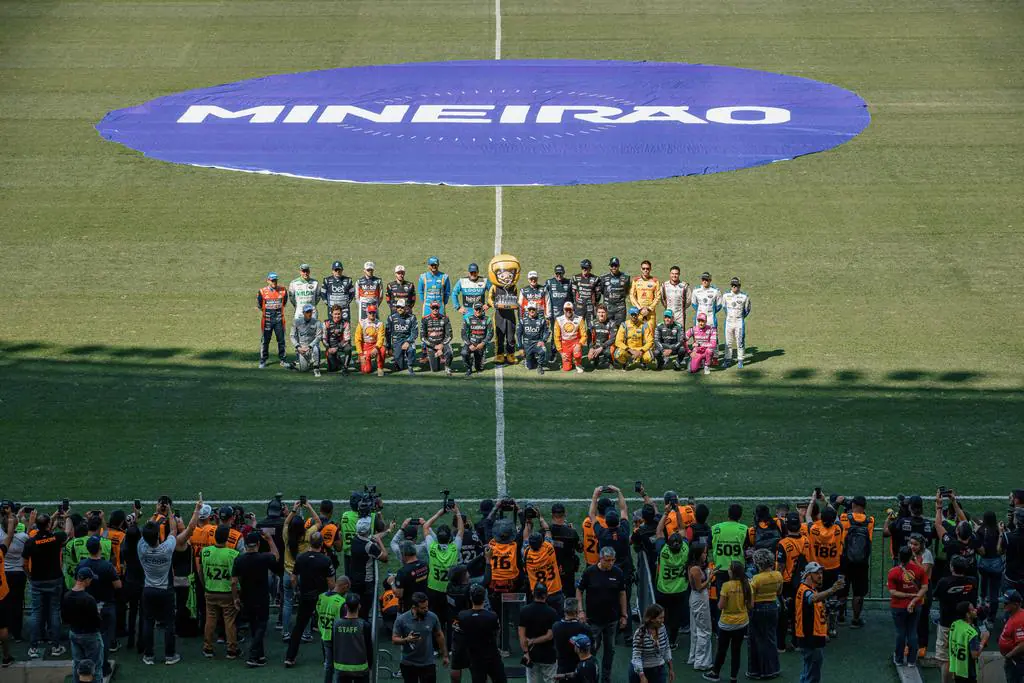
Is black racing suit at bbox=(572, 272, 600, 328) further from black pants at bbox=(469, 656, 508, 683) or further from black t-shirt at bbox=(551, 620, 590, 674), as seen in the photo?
black t-shirt at bbox=(551, 620, 590, 674)

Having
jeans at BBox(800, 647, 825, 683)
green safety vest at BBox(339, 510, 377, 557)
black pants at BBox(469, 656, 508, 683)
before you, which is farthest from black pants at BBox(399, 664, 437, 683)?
jeans at BBox(800, 647, 825, 683)

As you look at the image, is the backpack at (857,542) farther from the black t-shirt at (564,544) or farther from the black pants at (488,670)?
the black pants at (488,670)

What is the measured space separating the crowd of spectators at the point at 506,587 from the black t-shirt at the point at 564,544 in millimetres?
16

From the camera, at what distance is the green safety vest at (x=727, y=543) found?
621 inches

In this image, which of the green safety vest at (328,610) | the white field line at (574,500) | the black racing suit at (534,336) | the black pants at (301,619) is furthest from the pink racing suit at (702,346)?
the green safety vest at (328,610)

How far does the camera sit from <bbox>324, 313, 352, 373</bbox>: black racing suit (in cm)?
2516

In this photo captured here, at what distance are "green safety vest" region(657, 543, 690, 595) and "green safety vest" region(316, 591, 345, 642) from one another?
331 cm

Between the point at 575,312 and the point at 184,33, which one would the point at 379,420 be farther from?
the point at 184,33

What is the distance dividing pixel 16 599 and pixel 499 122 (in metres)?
22.8

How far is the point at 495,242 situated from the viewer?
31.6m

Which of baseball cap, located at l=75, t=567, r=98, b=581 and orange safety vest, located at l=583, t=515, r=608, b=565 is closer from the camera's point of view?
baseball cap, located at l=75, t=567, r=98, b=581

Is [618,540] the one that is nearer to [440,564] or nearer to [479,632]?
[440,564]

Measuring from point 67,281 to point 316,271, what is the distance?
16.4 feet

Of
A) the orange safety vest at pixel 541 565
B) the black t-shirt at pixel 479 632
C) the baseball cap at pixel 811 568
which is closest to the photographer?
the black t-shirt at pixel 479 632
